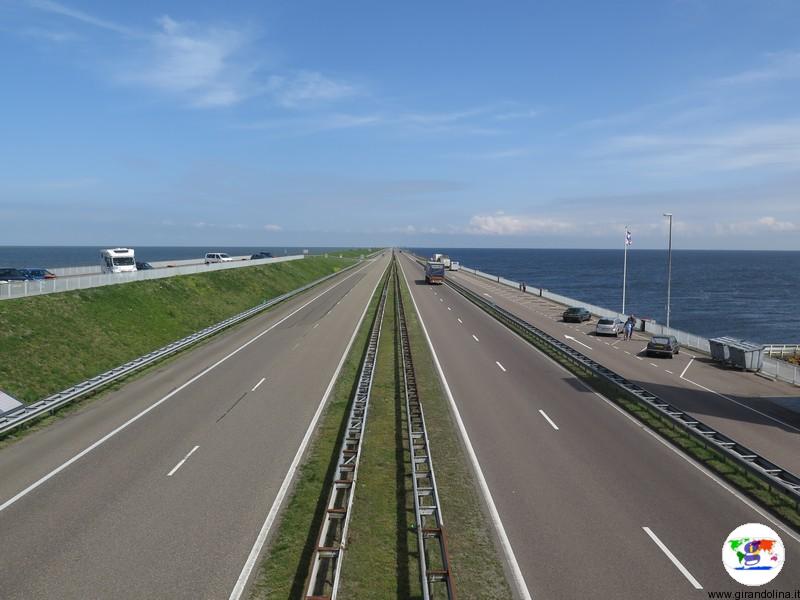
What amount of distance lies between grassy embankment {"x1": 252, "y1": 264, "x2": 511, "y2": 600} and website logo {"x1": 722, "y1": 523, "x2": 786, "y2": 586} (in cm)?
481

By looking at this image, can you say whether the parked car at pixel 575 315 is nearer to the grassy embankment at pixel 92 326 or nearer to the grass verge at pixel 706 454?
the grass verge at pixel 706 454

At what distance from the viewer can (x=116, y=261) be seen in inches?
2250

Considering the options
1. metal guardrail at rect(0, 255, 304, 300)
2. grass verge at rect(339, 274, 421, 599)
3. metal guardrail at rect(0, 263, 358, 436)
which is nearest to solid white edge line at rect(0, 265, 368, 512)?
metal guardrail at rect(0, 263, 358, 436)

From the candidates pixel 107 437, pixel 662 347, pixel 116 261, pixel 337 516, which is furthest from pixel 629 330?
pixel 116 261

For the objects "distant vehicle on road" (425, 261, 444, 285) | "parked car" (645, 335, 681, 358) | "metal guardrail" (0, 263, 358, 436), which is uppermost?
"distant vehicle on road" (425, 261, 444, 285)

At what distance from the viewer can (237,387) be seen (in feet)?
86.4

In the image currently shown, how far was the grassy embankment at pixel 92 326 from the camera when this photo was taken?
85.3ft

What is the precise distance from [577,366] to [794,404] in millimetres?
9952

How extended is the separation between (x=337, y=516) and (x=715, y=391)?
21.9 meters

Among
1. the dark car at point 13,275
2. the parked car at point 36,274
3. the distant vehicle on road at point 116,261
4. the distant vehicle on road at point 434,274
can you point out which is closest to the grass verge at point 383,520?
the dark car at point 13,275

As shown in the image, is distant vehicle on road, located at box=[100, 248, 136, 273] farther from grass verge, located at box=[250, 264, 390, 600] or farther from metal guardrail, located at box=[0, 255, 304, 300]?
grass verge, located at box=[250, 264, 390, 600]

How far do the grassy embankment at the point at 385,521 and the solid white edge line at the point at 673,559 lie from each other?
3.54 metres

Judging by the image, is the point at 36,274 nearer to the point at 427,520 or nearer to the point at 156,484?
the point at 156,484

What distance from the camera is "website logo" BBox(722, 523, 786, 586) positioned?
1152 centimetres
